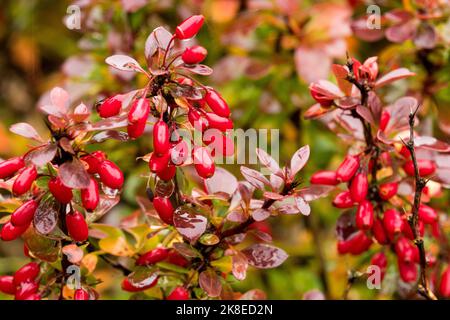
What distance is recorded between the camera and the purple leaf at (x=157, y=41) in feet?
3.18

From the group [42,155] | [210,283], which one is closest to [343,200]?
[210,283]

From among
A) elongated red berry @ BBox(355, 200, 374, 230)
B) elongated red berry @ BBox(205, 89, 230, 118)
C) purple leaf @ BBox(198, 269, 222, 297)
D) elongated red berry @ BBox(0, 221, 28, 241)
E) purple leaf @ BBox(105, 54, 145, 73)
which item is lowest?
purple leaf @ BBox(198, 269, 222, 297)

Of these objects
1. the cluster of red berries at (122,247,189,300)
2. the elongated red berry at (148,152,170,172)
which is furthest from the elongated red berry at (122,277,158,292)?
the elongated red berry at (148,152,170,172)

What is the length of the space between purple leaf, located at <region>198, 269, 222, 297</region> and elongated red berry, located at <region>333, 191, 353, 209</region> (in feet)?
0.76

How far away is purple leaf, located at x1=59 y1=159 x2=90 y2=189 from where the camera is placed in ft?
2.89

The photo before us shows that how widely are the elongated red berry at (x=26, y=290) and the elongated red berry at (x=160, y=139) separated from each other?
0.32m

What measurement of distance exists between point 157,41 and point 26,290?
42cm

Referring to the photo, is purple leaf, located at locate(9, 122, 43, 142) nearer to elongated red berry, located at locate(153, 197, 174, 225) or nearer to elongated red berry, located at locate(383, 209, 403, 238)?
elongated red berry, located at locate(153, 197, 174, 225)

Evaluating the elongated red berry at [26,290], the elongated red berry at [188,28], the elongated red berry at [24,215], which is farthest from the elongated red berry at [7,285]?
the elongated red berry at [188,28]

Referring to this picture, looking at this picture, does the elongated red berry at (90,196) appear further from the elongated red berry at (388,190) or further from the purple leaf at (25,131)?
the elongated red berry at (388,190)

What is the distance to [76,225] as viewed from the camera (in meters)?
0.96

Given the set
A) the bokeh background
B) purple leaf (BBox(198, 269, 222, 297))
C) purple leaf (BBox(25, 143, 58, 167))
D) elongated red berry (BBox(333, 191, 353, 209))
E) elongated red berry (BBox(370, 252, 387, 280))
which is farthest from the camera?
the bokeh background
